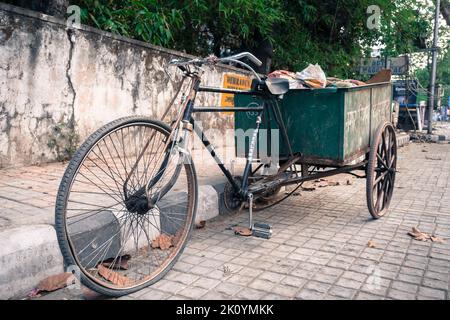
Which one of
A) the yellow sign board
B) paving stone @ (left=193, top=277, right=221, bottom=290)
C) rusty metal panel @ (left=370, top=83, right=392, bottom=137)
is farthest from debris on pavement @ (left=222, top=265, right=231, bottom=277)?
the yellow sign board

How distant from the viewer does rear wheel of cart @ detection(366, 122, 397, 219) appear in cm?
369

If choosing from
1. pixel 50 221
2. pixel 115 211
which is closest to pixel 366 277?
pixel 115 211

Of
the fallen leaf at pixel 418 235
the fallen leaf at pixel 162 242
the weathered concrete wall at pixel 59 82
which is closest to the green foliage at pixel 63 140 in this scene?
the weathered concrete wall at pixel 59 82

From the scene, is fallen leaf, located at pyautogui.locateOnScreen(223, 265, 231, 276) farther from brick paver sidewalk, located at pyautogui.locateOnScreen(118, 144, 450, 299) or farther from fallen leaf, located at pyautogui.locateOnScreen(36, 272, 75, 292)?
fallen leaf, located at pyautogui.locateOnScreen(36, 272, 75, 292)

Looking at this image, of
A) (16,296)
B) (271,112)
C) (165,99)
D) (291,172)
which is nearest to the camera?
(16,296)

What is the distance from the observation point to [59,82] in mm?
4777

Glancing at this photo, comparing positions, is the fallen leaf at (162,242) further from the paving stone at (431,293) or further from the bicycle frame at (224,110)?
the paving stone at (431,293)

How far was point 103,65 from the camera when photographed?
5.29 meters

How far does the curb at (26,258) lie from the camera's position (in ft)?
7.02

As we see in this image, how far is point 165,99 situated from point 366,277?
4.50m

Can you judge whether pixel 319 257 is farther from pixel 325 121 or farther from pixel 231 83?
pixel 231 83

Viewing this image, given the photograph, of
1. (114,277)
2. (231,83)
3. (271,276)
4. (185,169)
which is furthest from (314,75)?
(231,83)

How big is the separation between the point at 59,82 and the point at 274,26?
5.65 m

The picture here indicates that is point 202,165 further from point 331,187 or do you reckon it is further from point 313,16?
point 313,16
